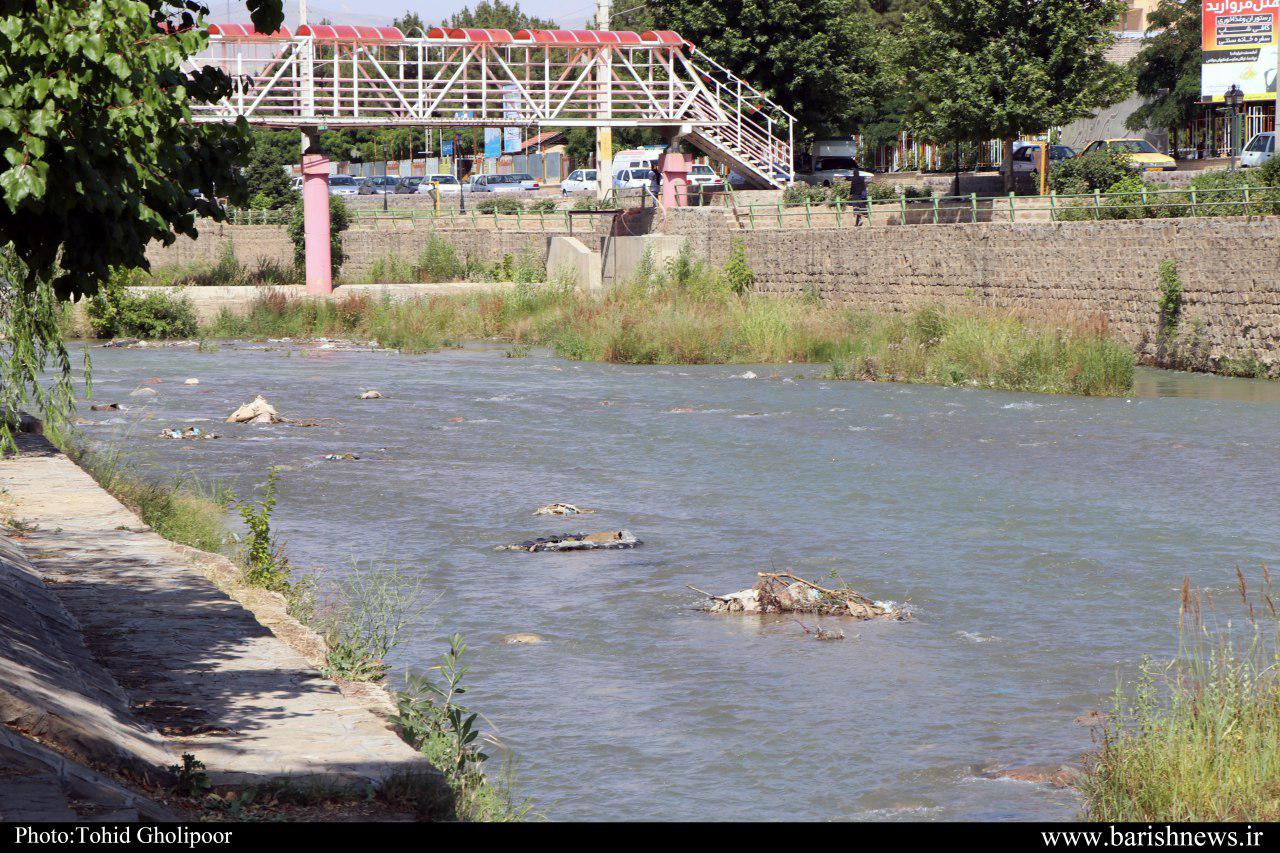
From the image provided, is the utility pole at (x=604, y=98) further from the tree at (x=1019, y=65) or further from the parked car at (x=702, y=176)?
the tree at (x=1019, y=65)

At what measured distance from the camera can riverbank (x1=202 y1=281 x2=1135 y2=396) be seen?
26406 mm

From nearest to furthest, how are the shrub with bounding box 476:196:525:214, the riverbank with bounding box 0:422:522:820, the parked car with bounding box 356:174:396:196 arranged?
1. the riverbank with bounding box 0:422:522:820
2. the shrub with bounding box 476:196:525:214
3. the parked car with bounding box 356:174:396:196

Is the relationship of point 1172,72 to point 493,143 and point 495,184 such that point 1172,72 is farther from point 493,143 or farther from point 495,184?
point 493,143

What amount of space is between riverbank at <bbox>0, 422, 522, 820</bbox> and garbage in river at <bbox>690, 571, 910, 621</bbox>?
142 inches

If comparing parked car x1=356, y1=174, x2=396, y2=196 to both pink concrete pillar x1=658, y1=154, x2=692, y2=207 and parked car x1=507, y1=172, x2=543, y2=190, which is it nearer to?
parked car x1=507, y1=172, x2=543, y2=190

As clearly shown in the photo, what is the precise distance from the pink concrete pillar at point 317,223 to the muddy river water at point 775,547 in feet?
45.5

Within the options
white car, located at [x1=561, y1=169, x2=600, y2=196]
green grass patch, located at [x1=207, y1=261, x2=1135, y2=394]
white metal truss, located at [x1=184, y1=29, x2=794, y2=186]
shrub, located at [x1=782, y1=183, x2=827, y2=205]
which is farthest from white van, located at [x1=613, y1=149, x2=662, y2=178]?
green grass patch, located at [x1=207, y1=261, x2=1135, y2=394]

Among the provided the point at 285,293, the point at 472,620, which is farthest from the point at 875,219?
the point at 472,620

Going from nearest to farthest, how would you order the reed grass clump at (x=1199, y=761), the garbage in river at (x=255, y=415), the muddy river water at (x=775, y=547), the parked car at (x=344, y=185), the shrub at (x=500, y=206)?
the reed grass clump at (x=1199, y=761), the muddy river water at (x=775, y=547), the garbage in river at (x=255, y=415), the shrub at (x=500, y=206), the parked car at (x=344, y=185)

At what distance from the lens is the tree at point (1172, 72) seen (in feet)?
196

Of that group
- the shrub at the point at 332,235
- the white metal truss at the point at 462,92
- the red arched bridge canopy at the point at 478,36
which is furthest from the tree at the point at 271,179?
the red arched bridge canopy at the point at 478,36

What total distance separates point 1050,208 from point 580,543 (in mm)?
21468

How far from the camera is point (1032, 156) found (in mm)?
55156
